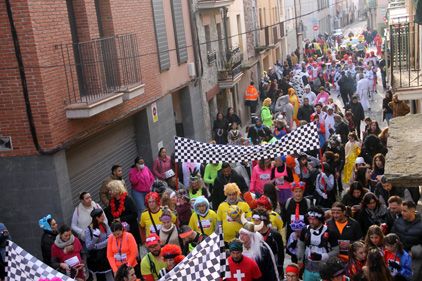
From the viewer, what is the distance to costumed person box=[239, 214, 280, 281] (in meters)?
7.97

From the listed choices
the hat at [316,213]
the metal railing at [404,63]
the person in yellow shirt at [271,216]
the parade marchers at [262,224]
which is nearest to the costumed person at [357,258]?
the parade marchers at [262,224]

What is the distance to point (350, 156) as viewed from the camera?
1357 centimetres

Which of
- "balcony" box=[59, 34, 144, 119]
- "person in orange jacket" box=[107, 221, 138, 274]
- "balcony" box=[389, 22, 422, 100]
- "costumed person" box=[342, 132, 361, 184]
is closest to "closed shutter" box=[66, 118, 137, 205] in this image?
"balcony" box=[59, 34, 144, 119]

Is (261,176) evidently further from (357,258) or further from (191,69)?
(191,69)

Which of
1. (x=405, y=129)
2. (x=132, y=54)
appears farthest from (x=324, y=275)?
(x=132, y=54)

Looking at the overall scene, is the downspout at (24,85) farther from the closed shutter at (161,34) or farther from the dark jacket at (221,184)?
the closed shutter at (161,34)

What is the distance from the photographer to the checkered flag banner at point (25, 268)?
22.7 ft

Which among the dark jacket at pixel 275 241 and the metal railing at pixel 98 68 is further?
the metal railing at pixel 98 68

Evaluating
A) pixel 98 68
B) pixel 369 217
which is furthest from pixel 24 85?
pixel 369 217

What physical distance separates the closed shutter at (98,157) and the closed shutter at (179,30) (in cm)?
370

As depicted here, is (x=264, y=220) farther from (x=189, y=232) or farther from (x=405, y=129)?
(x=405, y=129)

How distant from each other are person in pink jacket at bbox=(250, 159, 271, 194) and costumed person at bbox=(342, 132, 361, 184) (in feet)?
7.52

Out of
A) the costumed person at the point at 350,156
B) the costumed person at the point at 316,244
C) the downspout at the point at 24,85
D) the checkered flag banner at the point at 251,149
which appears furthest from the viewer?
the costumed person at the point at 350,156

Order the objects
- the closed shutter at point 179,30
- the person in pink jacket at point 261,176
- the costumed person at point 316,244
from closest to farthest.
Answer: the costumed person at point 316,244 → the person in pink jacket at point 261,176 → the closed shutter at point 179,30
